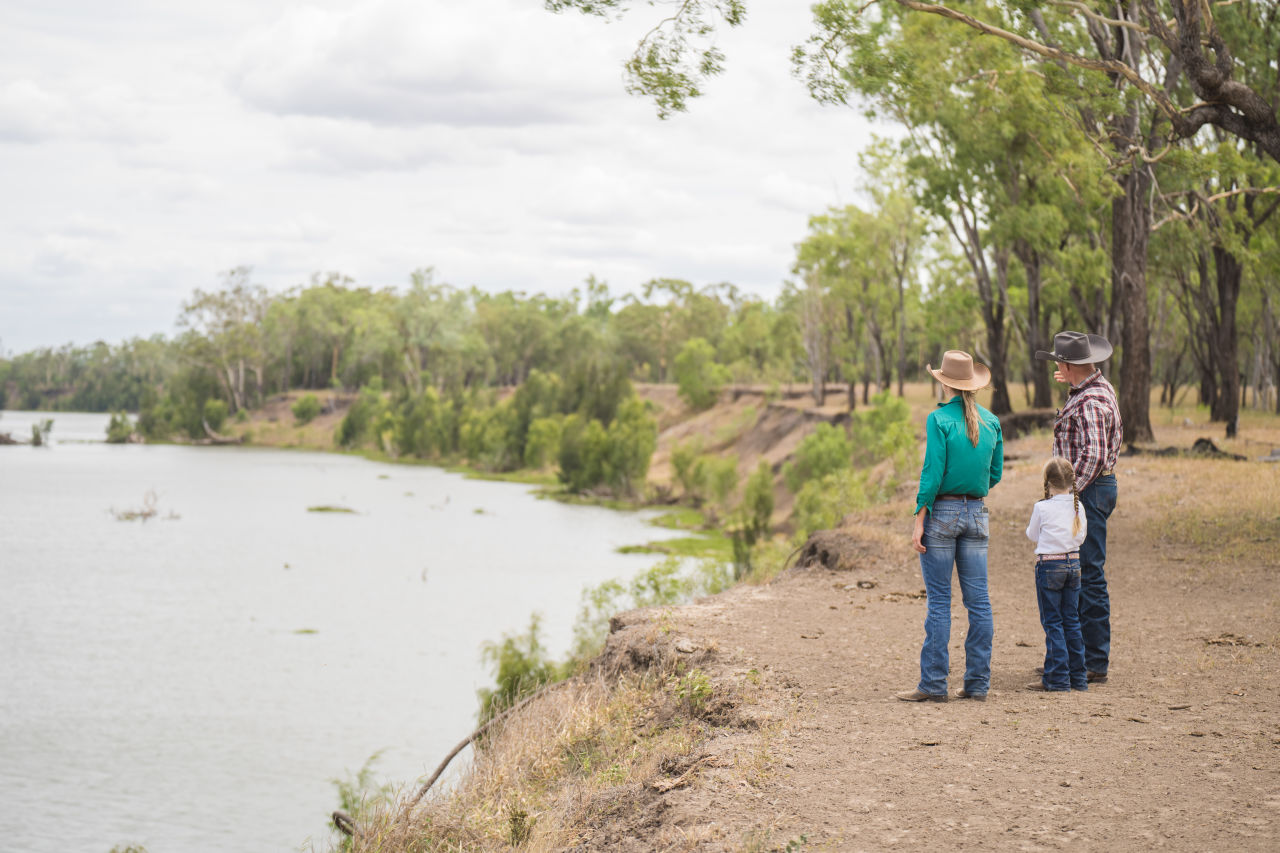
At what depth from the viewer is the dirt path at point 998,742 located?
193 inches

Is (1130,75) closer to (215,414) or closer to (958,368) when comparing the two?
(958,368)

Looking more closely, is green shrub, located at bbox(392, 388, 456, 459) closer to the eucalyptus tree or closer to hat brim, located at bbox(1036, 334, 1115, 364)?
the eucalyptus tree

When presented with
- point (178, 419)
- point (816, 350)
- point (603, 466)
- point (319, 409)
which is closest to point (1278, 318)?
point (816, 350)

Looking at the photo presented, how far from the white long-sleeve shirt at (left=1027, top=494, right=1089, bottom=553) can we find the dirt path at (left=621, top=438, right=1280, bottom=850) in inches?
37.9

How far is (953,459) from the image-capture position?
6.69 meters

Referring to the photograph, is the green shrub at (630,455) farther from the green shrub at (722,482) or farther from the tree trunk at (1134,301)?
the tree trunk at (1134,301)

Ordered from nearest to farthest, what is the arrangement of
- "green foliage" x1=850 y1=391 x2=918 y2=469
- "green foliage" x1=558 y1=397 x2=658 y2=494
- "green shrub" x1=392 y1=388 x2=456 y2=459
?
"green foliage" x1=850 y1=391 x2=918 y2=469
"green foliage" x1=558 y1=397 x2=658 y2=494
"green shrub" x1=392 y1=388 x2=456 y2=459

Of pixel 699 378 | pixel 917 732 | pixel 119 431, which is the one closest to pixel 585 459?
pixel 699 378

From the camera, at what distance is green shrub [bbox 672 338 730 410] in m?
81.9

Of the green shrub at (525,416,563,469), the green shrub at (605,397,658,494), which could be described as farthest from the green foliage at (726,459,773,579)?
the green shrub at (525,416,563,469)

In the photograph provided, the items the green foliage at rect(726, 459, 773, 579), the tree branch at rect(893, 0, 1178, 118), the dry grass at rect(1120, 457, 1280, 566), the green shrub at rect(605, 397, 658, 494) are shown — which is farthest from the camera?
the green shrub at rect(605, 397, 658, 494)

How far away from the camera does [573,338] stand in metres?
111

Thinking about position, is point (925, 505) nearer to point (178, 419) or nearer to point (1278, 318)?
point (1278, 318)

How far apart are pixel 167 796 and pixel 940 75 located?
19.8 meters
